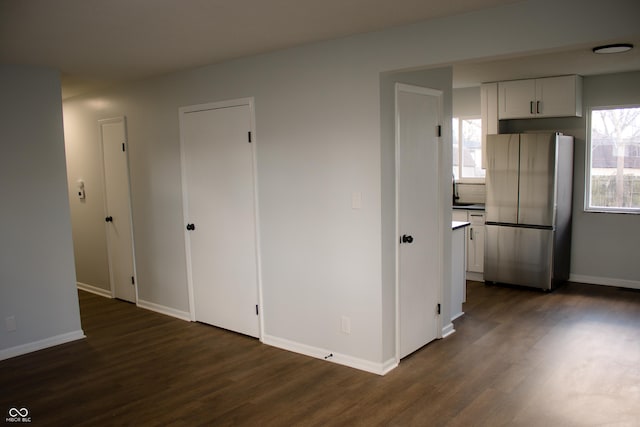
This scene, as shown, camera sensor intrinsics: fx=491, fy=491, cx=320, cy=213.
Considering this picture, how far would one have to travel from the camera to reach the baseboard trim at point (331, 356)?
3516mm

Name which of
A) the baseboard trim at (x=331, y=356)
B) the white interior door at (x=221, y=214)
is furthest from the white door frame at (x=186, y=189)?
the baseboard trim at (x=331, y=356)

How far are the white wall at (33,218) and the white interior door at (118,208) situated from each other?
99cm

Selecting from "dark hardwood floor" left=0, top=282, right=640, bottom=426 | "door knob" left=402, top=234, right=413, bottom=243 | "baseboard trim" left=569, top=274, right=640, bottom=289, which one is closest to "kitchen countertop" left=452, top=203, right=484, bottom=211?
"baseboard trim" left=569, top=274, right=640, bottom=289

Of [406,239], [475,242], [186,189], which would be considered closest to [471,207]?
[475,242]

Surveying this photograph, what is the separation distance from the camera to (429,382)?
11.0 feet

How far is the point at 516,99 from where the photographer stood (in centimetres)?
579

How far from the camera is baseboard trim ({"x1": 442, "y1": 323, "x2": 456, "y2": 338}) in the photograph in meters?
4.20

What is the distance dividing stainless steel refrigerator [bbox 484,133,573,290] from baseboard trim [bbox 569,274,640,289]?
18 centimetres

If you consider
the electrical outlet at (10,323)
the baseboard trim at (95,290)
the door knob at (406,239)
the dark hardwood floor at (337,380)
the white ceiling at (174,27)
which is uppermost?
the white ceiling at (174,27)

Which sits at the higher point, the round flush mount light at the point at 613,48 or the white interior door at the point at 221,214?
the round flush mount light at the point at 613,48

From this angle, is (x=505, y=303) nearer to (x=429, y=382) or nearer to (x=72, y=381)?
(x=429, y=382)

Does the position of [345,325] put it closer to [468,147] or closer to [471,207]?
[471,207]

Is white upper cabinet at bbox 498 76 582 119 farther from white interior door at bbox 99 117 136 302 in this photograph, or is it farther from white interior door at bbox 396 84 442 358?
white interior door at bbox 99 117 136 302

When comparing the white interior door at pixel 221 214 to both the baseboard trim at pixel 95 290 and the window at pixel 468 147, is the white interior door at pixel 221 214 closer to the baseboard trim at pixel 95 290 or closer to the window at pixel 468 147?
the baseboard trim at pixel 95 290
